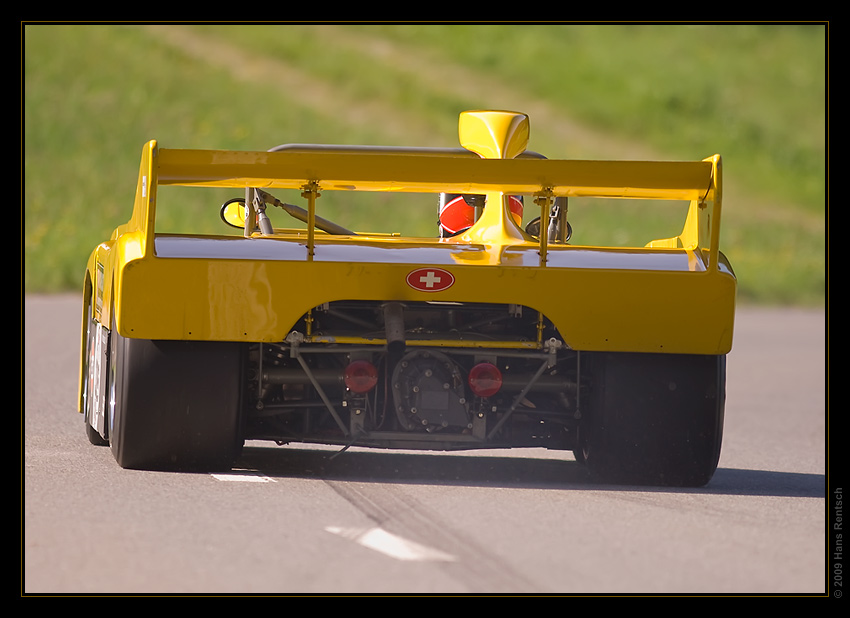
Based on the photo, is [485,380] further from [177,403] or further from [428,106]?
[428,106]

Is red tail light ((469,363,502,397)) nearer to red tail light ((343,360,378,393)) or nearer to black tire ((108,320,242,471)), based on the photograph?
red tail light ((343,360,378,393))

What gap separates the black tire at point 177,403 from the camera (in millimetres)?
6320

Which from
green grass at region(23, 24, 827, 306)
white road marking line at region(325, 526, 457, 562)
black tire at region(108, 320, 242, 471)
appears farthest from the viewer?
green grass at region(23, 24, 827, 306)

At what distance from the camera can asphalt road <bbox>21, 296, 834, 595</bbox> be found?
4.42 m

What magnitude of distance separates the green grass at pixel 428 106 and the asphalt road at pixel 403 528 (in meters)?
21.9

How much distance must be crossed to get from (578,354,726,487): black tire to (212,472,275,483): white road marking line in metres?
1.49

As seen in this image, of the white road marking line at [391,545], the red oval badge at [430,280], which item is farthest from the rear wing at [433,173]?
the white road marking line at [391,545]

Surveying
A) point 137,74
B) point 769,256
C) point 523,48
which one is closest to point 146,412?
point 769,256

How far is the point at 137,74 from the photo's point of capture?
46.0 meters

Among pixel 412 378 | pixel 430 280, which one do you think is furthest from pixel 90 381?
pixel 430 280

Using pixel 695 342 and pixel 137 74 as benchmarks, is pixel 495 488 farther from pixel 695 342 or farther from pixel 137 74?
pixel 137 74

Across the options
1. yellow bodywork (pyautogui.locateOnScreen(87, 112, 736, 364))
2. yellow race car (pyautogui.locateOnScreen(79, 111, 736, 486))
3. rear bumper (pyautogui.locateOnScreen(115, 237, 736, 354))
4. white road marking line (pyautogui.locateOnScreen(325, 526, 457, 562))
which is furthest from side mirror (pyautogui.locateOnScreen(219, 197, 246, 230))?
white road marking line (pyautogui.locateOnScreen(325, 526, 457, 562))

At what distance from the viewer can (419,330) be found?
666cm

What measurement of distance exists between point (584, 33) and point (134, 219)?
181 feet
